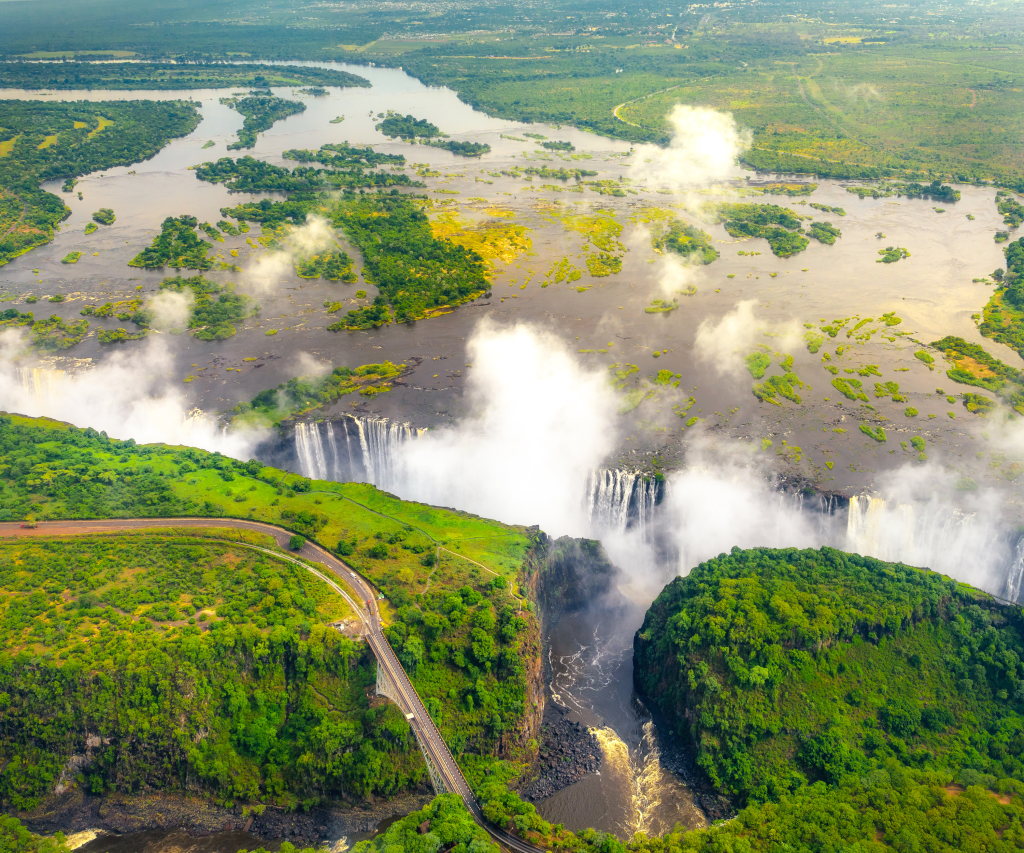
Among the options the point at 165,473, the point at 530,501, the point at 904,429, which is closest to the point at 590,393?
the point at 530,501

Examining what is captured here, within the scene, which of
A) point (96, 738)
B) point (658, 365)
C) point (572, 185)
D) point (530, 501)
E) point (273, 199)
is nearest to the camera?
point (96, 738)

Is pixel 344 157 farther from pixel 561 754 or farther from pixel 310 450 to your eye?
pixel 561 754

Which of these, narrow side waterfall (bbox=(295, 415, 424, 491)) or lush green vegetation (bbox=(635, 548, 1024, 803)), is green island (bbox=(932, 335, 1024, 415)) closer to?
lush green vegetation (bbox=(635, 548, 1024, 803))

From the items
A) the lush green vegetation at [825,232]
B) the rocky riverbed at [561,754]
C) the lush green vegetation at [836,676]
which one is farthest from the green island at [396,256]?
the rocky riverbed at [561,754]

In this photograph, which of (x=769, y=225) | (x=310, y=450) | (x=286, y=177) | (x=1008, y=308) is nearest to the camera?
(x=310, y=450)

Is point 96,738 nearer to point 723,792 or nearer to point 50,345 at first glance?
point 723,792

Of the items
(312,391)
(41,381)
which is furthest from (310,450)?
(41,381)
